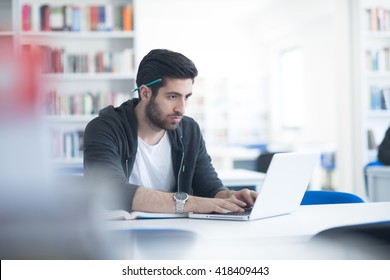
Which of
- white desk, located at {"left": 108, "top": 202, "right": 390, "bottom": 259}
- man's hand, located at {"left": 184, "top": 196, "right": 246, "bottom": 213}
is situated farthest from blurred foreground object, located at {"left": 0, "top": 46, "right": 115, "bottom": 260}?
man's hand, located at {"left": 184, "top": 196, "right": 246, "bottom": 213}

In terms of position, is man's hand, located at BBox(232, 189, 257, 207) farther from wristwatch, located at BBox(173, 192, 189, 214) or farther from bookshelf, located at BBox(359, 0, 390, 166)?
bookshelf, located at BBox(359, 0, 390, 166)

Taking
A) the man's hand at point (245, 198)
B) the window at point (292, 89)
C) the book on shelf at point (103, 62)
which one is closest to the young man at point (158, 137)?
the man's hand at point (245, 198)

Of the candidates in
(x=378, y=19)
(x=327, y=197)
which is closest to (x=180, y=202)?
(x=327, y=197)

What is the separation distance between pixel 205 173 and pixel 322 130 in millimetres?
6555

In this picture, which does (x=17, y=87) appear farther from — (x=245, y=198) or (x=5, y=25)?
(x=245, y=198)

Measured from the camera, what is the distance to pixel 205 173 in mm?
1998

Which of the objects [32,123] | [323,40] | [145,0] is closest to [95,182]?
[32,123]

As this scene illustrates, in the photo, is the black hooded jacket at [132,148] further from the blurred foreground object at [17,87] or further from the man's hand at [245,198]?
the blurred foreground object at [17,87]

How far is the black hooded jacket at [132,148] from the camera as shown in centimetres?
173

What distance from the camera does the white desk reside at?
2.43 feet

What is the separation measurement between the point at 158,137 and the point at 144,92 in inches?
6.8

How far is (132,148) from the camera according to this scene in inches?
72.7

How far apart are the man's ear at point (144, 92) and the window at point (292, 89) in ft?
24.1

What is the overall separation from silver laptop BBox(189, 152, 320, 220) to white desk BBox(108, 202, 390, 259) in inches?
1.0
